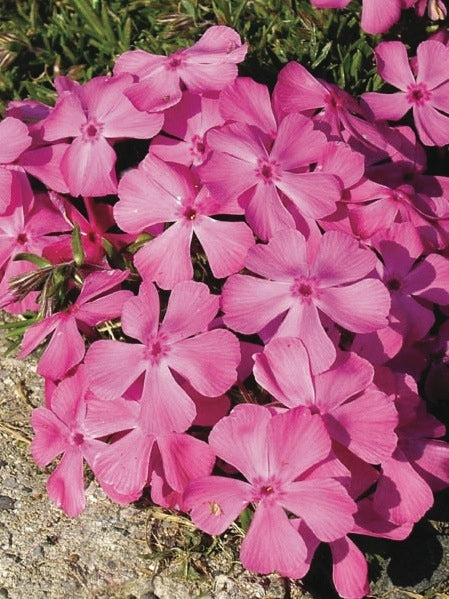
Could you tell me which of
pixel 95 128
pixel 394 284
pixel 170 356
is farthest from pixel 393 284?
pixel 95 128

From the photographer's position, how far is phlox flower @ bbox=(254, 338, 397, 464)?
1546 mm

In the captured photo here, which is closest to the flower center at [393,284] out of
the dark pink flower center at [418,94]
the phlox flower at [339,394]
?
the phlox flower at [339,394]

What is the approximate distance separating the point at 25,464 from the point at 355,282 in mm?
911

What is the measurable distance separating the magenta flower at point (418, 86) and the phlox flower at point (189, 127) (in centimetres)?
43

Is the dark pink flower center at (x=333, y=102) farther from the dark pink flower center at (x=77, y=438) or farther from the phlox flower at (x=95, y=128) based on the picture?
the dark pink flower center at (x=77, y=438)

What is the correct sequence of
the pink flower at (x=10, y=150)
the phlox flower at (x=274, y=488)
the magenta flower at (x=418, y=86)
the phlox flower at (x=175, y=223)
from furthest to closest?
the magenta flower at (x=418, y=86) → the pink flower at (x=10, y=150) → the phlox flower at (x=175, y=223) → the phlox flower at (x=274, y=488)

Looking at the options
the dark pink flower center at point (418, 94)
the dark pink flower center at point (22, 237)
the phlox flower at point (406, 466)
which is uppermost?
the dark pink flower center at point (418, 94)

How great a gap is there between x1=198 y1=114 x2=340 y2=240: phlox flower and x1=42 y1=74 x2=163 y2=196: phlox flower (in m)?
0.20

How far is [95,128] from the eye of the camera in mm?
1909

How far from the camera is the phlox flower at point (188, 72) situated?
184 cm

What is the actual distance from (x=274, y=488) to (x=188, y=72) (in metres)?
0.84

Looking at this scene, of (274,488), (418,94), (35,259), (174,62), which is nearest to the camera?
(274,488)

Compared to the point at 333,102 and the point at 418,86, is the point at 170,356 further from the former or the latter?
the point at 418,86

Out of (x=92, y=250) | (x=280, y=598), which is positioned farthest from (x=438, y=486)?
(x=92, y=250)
